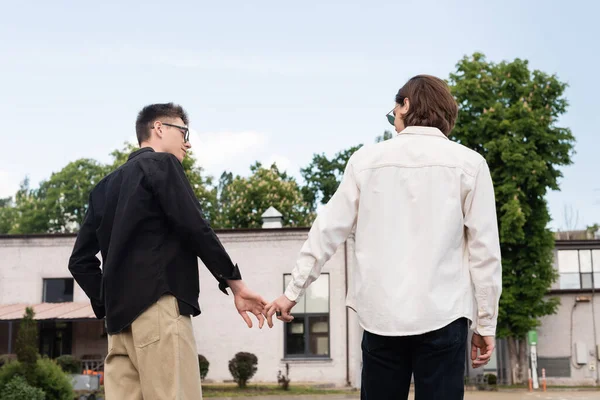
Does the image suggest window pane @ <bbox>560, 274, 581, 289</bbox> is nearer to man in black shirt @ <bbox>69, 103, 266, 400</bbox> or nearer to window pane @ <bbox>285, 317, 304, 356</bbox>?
window pane @ <bbox>285, 317, 304, 356</bbox>

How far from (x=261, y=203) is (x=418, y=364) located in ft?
169

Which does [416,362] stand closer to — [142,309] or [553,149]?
[142,309]

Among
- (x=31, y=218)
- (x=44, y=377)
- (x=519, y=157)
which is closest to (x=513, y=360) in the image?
(x=519, y=157)

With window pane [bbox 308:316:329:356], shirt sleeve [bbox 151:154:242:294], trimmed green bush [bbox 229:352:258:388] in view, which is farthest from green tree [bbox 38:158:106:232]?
shirt sleeve [bbox 151:154:242:294]

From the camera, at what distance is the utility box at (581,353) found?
38.4 metres

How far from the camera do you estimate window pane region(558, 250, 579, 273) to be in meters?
41.2

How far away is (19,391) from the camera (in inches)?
547

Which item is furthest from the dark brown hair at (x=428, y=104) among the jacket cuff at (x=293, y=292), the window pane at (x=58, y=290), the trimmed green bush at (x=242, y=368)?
the window pane at (x=58, y=290)

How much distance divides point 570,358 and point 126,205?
37516mm

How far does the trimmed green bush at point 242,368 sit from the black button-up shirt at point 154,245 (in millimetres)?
23135

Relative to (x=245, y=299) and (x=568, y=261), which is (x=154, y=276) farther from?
(x=568, y=261)

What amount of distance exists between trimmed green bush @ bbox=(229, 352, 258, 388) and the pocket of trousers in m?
23.4

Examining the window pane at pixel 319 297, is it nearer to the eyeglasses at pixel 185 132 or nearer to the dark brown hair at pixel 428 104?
the eyeglasses at pixel 185 132

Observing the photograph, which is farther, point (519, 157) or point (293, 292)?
point (519, 157)
